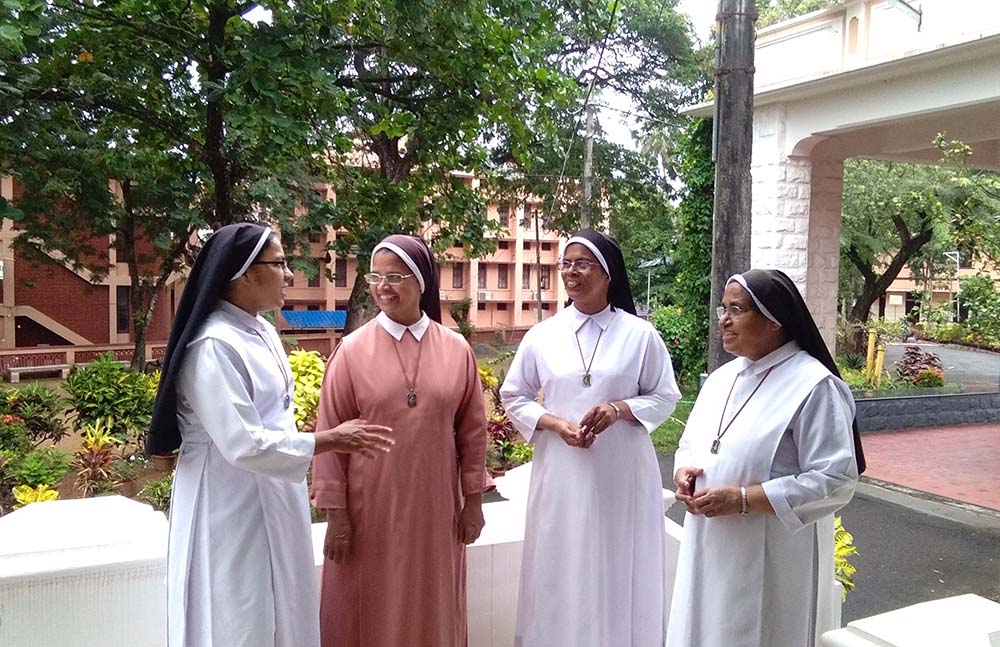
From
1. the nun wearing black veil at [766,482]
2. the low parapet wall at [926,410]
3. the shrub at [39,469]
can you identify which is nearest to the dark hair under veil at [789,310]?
the nun wearing black veil at [766,482]

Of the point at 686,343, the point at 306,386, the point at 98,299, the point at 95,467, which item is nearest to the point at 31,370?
the point at 98,299

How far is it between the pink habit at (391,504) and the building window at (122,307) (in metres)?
24.4

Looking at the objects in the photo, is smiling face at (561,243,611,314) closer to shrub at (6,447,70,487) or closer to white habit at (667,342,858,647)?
white habit at (667,342,858,647)

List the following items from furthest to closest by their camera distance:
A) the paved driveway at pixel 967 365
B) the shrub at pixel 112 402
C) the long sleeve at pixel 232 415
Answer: the paved driveway at pixel 967 365, the shrub at pixel 112 402, the long sleeve at pixel 232 415

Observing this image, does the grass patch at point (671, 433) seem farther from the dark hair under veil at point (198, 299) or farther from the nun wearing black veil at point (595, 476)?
the dark hair under veil at point (198, 299)

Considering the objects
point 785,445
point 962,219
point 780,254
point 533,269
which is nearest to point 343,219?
point 780,254

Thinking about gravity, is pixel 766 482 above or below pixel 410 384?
below

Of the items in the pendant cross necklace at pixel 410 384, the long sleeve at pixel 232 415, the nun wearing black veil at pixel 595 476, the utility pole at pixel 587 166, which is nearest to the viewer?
the long sleeve at pixel 232 415

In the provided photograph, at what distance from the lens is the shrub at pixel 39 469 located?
6191mm

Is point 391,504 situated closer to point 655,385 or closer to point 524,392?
point 524,392

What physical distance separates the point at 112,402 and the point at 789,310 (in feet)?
24.5

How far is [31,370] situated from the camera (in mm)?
19672

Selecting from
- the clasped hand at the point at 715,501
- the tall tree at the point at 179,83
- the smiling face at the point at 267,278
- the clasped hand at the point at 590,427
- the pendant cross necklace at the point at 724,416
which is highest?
the tall tree at the point at 179,83

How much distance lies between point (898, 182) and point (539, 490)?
17.0 metres
